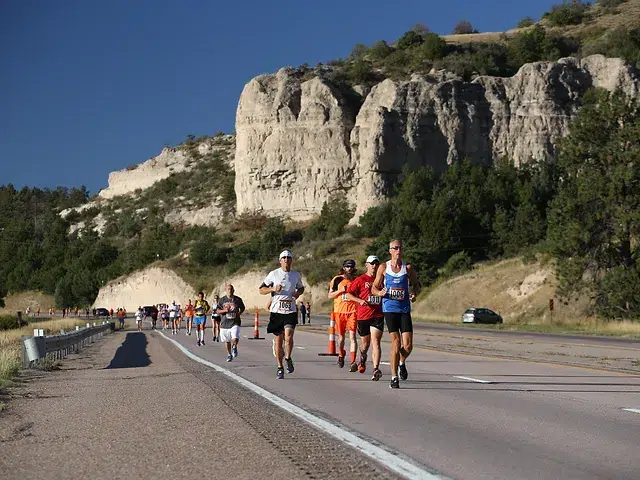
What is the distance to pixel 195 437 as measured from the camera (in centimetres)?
955

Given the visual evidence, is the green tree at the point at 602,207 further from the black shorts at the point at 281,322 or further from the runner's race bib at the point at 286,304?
the runner's race bib at the point at 286,304

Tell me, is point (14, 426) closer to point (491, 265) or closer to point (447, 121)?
point (491, 265)

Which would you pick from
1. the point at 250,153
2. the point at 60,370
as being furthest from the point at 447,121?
the point at 60,370

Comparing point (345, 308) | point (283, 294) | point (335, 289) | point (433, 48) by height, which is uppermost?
point (433, 48)

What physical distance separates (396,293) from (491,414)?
3.32m

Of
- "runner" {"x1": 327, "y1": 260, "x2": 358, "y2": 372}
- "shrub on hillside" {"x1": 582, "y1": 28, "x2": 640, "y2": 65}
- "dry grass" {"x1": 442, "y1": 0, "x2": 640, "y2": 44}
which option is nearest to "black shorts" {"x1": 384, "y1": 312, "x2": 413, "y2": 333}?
"runner" {"x1": 327, "y1": 260, "x2": 358, "y2": 372}

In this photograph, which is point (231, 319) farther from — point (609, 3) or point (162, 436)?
point (609, 3)

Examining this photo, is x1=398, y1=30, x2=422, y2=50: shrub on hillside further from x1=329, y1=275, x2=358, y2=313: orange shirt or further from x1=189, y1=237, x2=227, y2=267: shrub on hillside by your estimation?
x1=329, y1=275, x2=358, y2=313: orange shirt

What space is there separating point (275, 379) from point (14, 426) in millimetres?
6220

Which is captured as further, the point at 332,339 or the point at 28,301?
the point at 28,301

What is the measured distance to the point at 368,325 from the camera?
17.1 m

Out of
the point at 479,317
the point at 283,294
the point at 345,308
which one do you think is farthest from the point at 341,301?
the point at 479,317

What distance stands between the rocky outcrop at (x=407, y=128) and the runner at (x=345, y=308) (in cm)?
7363

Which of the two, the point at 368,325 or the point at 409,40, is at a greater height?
the point at 409,40
